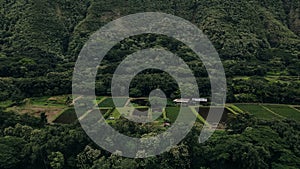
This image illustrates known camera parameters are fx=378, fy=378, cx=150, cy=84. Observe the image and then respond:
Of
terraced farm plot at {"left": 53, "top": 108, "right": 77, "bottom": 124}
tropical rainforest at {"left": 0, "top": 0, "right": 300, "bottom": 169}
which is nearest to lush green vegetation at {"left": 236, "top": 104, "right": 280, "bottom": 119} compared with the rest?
tropical rainforest at {"left": 0, "top": 0, "right": 300, "bottom": 169}

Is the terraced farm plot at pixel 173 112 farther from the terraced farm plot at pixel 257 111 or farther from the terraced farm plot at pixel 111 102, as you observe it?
the terraced farm plot at pixel 257 111

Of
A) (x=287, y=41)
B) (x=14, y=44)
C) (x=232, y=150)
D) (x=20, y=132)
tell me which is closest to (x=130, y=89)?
(x=20, y=132)

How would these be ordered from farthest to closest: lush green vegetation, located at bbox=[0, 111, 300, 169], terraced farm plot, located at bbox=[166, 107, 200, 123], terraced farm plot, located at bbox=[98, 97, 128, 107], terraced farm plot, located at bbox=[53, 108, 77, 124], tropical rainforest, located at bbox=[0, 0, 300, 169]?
1. terraced farm plot, located at bbox=[98, 97, 128, 107]
2. terraced farm plot, located at bbox=[166, 107, 200, 123]
3. terraced farm plot, located at bbox=[53, 108, 77, 124]
4. tropical rainforest, located at bbox=[0, 0, 300, 169]
5. lush green vegetation, located at bbox=[0, 111, 300, 169]

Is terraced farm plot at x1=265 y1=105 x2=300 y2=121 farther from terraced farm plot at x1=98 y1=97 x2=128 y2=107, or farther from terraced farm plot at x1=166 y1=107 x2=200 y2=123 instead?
terraced farm plot at x1=98 y1=97 x2=128 y2=107

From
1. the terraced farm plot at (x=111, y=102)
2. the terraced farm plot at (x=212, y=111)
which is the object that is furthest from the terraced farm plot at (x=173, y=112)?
the terraced farm plot at (x=111, y=102)

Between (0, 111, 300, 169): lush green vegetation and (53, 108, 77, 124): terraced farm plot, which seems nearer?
(0, 111, 300, 169): lush green vegetation

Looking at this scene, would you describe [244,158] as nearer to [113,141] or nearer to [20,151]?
[113,141]
